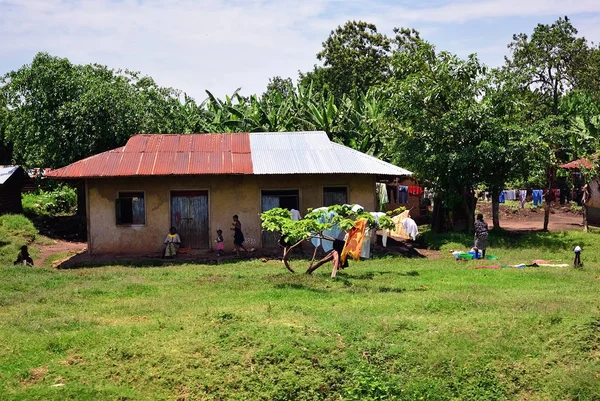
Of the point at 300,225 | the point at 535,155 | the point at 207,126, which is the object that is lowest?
the point at 300,225

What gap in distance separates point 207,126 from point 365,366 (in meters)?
19.4

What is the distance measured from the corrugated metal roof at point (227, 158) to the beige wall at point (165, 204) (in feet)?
1.75

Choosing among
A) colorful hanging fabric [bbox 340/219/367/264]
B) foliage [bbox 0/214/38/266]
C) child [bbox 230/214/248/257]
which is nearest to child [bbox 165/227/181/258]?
child [bbox 230/214/248/257]

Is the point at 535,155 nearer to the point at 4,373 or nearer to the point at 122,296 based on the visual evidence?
the point at 122,296

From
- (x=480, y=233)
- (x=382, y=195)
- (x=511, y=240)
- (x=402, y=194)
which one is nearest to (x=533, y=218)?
(x=402, y=194)

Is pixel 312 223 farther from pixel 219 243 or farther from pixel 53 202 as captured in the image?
pixel 53 202

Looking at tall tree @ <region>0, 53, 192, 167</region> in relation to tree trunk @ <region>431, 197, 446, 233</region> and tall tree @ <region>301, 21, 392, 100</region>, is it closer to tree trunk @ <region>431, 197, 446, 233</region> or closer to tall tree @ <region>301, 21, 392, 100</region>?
tree trunk @ <region>431, 197, 446, 233</region>

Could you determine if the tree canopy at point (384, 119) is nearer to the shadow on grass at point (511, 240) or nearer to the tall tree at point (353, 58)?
the shadow on grass at point (511, 240)

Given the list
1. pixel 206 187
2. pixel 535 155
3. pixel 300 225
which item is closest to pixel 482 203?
pixel 535 155

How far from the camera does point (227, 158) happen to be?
20.4 metres

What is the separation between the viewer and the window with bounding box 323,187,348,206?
2092 cm

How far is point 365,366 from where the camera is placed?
9.47m

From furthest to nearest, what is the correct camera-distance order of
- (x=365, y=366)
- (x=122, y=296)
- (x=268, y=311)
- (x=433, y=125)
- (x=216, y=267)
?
(x=433, y=125), (x=216, y=267), (x=122, y=296), (x=268, y=311), (x=365, y=366)

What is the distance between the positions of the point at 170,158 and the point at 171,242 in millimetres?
2485
